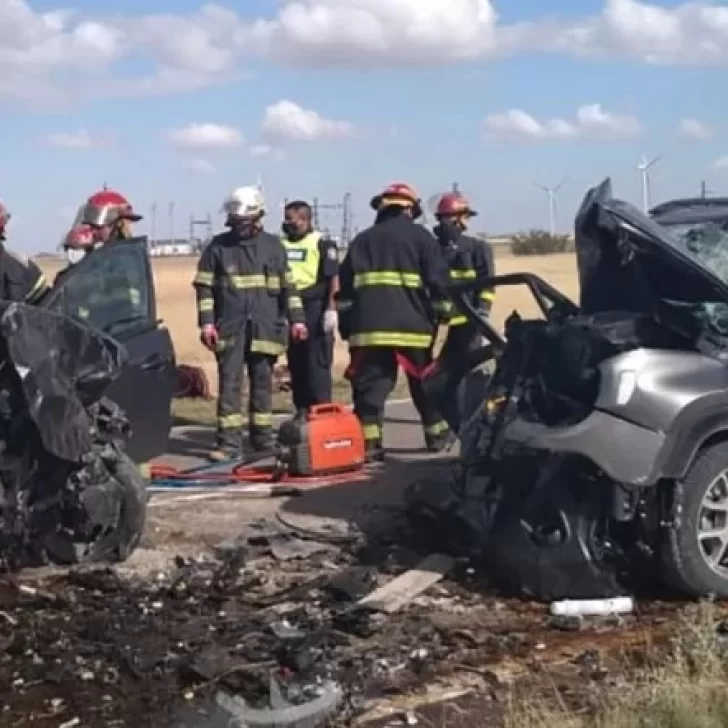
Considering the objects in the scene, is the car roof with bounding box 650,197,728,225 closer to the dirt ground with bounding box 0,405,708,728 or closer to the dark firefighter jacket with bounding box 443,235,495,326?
the dirt ground with bounding box 0,405,708,728

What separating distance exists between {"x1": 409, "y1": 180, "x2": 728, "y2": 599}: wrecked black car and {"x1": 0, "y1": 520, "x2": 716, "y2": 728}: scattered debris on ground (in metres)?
0.24

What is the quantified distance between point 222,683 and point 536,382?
85.4 inches

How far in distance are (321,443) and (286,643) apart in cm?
392

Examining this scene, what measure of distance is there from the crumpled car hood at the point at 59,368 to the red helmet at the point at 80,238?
8.43 ft

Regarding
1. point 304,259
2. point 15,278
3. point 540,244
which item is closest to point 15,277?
point 15,278

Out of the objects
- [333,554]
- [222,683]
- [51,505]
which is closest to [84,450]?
[51,505]

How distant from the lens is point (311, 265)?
11844mm

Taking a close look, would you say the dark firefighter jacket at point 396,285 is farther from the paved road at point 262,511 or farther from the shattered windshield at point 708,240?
the shattered windshield at point 708,240

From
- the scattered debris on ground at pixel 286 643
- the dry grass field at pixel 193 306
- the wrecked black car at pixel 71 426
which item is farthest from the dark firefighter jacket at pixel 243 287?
the scattered debris on ground at pixel 286 643

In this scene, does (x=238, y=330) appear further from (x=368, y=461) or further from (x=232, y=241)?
(x=368, y=461)

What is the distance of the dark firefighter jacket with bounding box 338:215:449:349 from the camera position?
10656mm

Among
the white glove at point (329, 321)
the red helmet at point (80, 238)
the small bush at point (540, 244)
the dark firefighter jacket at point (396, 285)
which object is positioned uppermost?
the red helmet at point (80, 238)

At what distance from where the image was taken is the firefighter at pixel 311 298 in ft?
38.5

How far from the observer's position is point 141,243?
8227 mm
